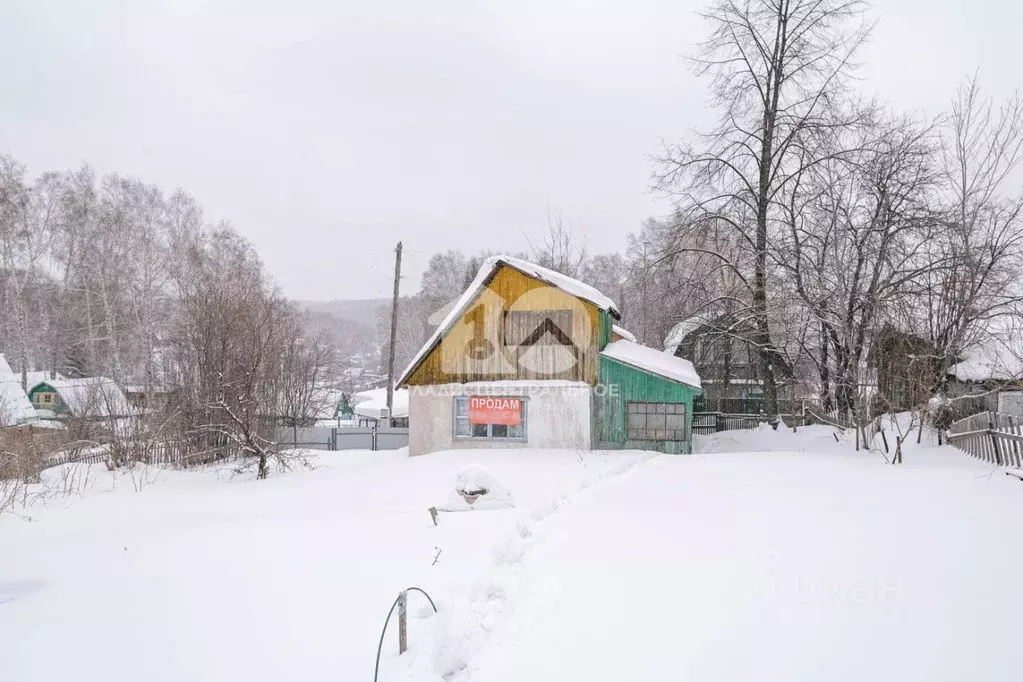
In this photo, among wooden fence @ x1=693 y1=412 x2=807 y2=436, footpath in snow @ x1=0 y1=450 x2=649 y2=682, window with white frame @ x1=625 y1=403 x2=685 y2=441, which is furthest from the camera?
wooden fence @ x1=693 y1=412 x2=807 y2=436

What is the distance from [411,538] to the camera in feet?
25.4

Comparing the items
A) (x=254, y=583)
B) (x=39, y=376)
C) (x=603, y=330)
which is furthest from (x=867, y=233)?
(x=39, y=376)

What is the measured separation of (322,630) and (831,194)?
15806mm

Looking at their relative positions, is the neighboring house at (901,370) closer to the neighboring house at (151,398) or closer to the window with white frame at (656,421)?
the window with white frame at (656,421)

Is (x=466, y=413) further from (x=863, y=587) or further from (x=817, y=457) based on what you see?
(x=863, y=587)

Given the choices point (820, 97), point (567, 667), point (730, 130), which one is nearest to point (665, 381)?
point (730, 130)

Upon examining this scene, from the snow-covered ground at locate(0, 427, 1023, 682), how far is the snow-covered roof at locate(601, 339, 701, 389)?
7.27m

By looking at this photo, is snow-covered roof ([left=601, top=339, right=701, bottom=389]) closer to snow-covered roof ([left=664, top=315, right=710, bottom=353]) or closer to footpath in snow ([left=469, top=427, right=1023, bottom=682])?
snow-covered roof ([left=664, top=315, right=710, bottom=353])

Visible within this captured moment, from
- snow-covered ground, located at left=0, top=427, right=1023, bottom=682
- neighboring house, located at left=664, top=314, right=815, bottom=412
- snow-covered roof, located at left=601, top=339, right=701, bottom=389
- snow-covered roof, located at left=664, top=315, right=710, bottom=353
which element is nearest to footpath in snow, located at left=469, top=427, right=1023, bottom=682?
snow-covered ground, located at left=0, top=427, right=1023, bottom=682

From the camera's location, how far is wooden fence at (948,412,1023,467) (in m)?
10.4

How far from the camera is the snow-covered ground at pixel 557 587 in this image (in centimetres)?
405

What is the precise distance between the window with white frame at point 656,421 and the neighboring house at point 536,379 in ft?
0.09

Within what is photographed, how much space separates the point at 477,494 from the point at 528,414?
846cm

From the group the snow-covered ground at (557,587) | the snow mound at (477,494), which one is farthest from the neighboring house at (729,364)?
the snow mound at (477,494)
